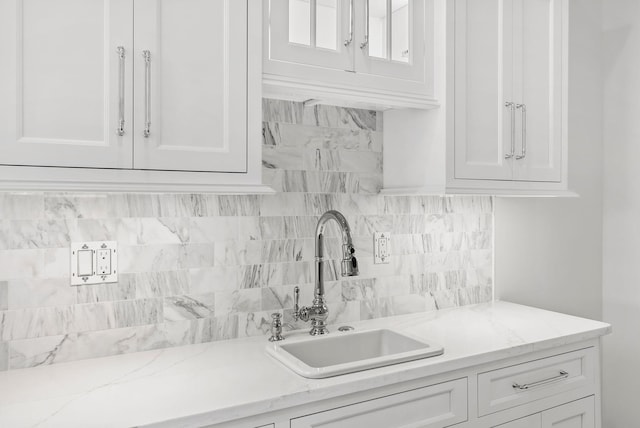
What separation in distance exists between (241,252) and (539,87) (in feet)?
4.53

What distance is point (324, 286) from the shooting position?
6.38ft

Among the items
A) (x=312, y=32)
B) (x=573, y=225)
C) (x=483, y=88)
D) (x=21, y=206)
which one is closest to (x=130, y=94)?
(x=21, y=206)

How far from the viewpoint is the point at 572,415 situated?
180 cm

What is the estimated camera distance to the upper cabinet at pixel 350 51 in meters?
1.54

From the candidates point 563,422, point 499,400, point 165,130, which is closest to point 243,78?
point 165,130

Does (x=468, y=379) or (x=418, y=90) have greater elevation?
(x=418, y=90)

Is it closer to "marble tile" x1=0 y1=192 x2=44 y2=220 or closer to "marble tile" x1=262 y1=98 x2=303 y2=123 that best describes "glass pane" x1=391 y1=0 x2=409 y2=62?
"marble tile" x1=262 y1=98 x2=303 y2=123

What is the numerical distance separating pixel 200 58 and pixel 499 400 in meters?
1.42

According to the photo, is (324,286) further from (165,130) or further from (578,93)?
(578,93)

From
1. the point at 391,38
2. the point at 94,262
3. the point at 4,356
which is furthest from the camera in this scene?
the point at 391,38

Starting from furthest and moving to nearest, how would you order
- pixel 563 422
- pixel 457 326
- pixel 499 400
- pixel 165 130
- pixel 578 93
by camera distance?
1. pixel 578 93
2. pixel 457 326
3. pixel 563 422
4. pixel 499 400
5. pixel 165 130

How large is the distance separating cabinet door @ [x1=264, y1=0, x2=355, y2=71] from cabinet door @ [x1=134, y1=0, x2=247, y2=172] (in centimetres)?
12

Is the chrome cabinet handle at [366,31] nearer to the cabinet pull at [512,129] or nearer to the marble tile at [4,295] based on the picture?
the cabinet pull at [512,129]

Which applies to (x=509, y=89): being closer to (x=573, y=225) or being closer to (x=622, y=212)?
(x=573, y=225)
